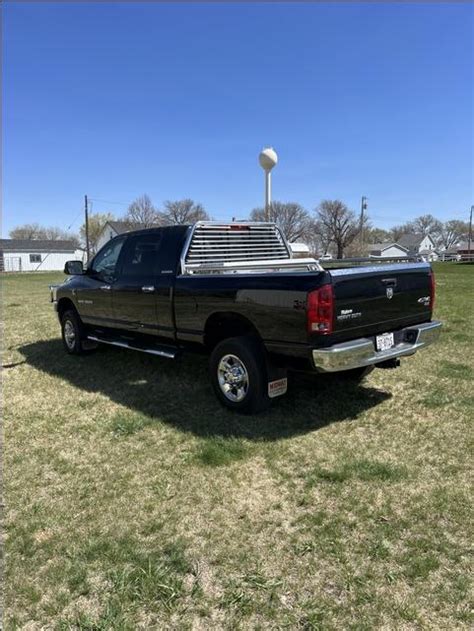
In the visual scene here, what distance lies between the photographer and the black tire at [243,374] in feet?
15.4

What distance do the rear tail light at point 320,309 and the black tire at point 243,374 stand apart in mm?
802

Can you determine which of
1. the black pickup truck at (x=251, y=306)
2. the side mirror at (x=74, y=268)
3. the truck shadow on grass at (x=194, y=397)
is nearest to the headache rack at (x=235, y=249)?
the black pickup truck at (x=251, y=306)

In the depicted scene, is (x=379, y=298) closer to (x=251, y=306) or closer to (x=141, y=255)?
(x=251, y=306)

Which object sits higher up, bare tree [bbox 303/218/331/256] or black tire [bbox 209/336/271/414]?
bare tree [bbox 303/218/331/256]

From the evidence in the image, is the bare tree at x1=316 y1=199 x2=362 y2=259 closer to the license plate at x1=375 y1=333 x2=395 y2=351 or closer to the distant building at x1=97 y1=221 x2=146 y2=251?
the distant building at x1=97 y1=221 x2=146 y2=251

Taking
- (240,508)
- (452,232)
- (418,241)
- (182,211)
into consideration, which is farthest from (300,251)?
(452,232)

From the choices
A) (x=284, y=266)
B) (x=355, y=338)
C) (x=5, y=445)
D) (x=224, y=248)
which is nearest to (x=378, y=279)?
(x=355, y=338)

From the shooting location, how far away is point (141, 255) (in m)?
6.33

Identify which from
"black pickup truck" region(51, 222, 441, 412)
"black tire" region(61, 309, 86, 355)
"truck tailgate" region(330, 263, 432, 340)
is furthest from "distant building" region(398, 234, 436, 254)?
"truck tailgate" region(330, 263, 432, 340)

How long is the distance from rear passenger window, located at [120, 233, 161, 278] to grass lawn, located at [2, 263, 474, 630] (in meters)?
1.52

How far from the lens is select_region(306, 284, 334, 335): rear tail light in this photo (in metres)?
4.05

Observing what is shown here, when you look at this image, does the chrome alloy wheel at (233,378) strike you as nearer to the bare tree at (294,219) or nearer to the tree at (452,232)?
the bare tree at (294,219)

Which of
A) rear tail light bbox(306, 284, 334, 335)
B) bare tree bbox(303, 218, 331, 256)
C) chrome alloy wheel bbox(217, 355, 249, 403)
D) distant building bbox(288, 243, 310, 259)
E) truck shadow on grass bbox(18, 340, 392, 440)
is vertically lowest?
truck shadow on grass bbox(18, 340, 392, 440)

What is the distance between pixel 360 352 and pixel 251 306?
3.52 feet
